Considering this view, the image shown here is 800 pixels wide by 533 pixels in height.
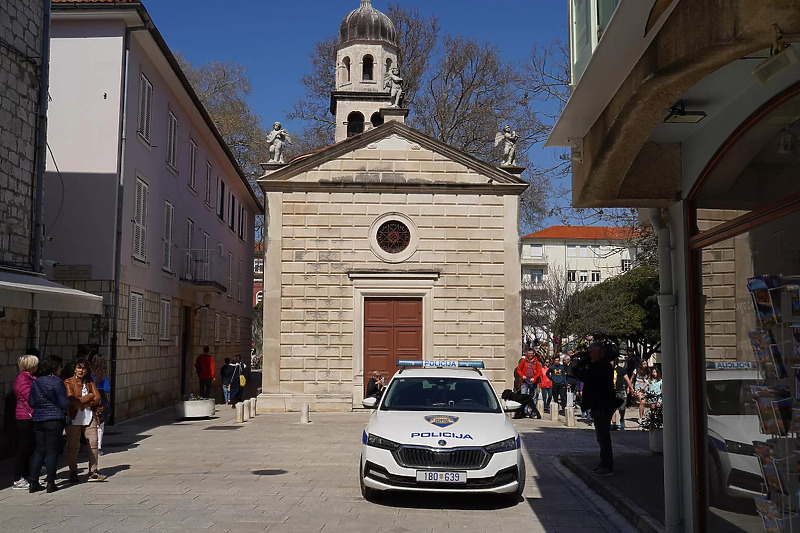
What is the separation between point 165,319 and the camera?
945 inches

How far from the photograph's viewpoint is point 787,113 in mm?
5504

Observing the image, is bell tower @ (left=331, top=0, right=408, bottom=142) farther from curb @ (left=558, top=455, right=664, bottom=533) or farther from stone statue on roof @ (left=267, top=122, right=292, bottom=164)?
curb @ (left=558, top=455, right=664, bottom=533)

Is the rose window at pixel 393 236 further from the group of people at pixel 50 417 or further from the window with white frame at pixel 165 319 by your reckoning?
the group of people at pixel 50 417

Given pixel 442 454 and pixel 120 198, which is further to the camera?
pixel 120 198

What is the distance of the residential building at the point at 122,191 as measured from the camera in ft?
60.7

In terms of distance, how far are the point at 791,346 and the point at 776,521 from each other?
48.6 inches

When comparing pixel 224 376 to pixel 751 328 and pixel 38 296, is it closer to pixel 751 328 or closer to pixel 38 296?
pixel 38 296

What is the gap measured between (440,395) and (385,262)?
1346cm

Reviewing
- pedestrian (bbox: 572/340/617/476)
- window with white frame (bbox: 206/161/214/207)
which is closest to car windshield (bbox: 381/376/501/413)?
pedestrian (bbox: 572/340/617/476)

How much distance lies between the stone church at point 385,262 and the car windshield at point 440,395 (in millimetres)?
12571

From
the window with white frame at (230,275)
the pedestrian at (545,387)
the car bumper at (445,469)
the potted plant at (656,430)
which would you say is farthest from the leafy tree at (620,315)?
the car bumper at (445,469)

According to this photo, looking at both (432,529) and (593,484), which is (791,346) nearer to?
(432,529)

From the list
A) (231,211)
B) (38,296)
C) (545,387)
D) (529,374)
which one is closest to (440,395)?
(38,296)

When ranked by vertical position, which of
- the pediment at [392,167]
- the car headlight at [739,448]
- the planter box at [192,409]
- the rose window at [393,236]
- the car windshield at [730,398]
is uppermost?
the pediment at [392,167]
